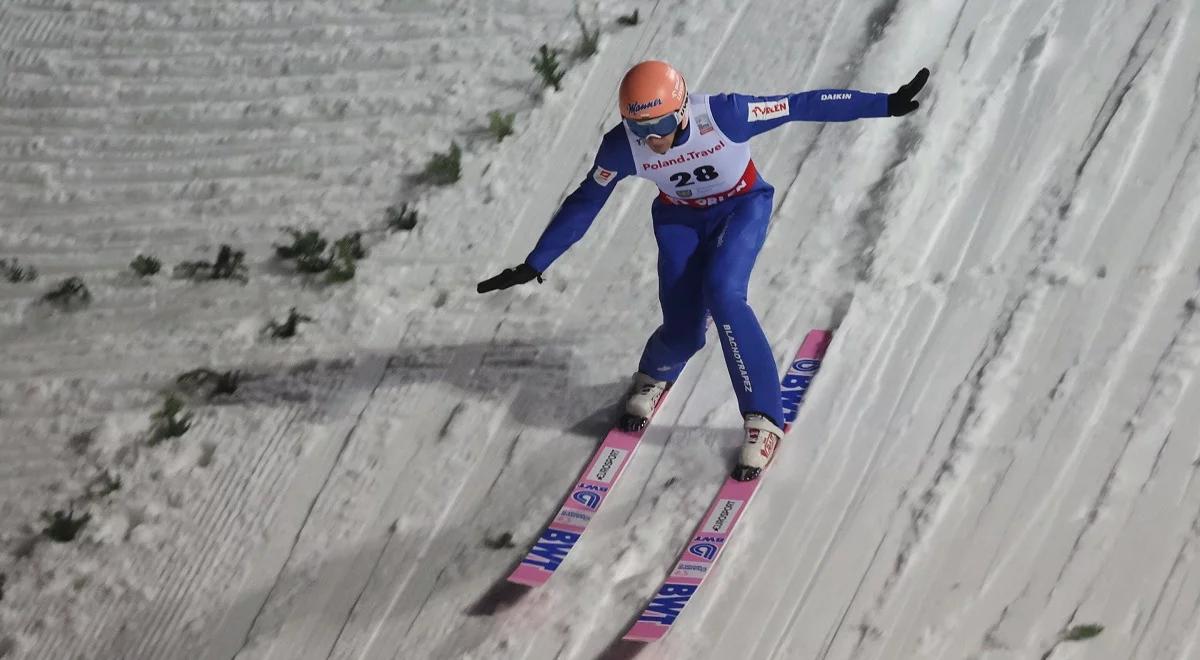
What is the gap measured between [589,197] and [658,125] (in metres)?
0.39

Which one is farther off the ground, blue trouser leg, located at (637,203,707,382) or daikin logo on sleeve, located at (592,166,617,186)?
daikin logo on sleeve, located at (592,166,617,186)

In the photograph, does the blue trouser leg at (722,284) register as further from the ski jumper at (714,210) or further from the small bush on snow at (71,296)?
the small bush on snow at (71,296)

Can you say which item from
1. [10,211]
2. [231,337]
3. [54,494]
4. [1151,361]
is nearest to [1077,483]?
[1151,361]

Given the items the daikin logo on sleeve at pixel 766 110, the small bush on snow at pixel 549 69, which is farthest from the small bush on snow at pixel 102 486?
the daikin logo on sleeve at pixel 766 110

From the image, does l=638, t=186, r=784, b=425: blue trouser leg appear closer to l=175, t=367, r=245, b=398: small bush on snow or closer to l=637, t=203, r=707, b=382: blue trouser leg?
l=637, t=203, r=707, b=382: blue trouser leg

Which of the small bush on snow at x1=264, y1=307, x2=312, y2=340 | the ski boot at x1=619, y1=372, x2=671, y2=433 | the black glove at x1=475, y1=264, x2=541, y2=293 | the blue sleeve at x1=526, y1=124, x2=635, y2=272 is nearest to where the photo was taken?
the blue sleeve at x1=526, y1=124, x2=635, y2=272

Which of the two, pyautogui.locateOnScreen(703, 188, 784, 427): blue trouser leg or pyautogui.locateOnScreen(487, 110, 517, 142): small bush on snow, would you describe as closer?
pyautogui.locateOnScreen(703, 188, 784, 427): blue trouser leg

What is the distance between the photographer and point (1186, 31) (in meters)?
4.30

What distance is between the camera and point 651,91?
3.00 meters

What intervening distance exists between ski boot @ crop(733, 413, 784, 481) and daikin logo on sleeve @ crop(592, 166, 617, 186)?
843mm

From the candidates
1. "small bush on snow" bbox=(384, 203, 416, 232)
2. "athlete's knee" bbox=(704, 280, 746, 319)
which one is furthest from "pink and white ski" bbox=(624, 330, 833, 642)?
"small bush on snow" bbox=(384, 203, 416, 232)

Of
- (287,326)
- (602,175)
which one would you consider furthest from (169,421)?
(602,175)

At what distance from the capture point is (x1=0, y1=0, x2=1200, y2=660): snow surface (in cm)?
326

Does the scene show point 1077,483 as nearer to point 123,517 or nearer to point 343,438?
point 343,438
